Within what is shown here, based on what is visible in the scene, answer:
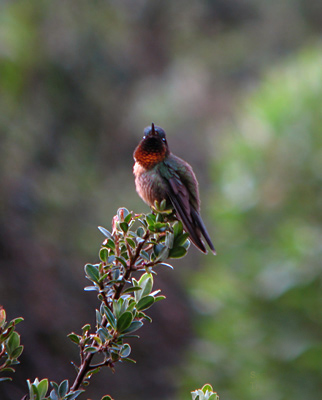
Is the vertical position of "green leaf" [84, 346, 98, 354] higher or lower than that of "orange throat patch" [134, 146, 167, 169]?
lower

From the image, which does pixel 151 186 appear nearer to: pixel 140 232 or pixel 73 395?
pixel 140 232

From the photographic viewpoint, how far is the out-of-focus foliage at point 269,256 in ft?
19.3

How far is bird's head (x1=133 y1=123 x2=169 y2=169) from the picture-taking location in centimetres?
284

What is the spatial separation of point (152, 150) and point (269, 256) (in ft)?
11.9

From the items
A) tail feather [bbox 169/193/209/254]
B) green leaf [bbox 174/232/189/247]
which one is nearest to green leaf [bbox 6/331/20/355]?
green leaf [bbox 174/232/189/247]

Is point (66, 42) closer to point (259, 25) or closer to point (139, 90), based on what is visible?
point (139, 90)

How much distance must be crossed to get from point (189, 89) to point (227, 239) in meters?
6.83

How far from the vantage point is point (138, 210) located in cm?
984

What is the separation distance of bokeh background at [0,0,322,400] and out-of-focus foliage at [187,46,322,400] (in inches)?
0.6

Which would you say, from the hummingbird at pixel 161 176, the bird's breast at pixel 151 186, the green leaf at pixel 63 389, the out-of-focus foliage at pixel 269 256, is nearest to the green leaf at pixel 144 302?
the green leaf at pixel 63 389

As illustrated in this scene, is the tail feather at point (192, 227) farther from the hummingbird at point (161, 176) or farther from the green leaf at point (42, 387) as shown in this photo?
the green leaf at point (42, 387)

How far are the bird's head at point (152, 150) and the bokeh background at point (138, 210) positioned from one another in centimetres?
116

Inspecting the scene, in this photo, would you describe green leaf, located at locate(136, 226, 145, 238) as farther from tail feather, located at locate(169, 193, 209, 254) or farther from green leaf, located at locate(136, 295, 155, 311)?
tail feather, located at locate(169, 193, 209, 254)

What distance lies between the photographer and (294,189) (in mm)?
6457
